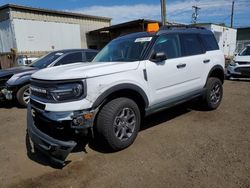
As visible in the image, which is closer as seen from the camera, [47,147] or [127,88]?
[47,147]

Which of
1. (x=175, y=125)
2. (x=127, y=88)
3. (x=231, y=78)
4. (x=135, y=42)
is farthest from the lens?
(x=231, y=78)

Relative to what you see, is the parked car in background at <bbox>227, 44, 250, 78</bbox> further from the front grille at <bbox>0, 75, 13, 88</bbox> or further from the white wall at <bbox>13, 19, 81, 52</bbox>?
the white wall at <bbox>13, 19, 81, 52</bbox>

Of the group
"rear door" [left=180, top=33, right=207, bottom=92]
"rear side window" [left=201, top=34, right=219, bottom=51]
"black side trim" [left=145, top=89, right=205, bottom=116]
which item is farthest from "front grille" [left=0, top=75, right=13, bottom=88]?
"rear side window" [left=201, top=34, right=219, bottom=51]

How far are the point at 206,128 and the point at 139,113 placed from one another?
155 centimetres

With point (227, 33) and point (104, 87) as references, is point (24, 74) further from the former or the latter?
point (227, 33)

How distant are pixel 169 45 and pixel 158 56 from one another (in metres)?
0.69

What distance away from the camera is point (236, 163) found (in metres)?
3.30

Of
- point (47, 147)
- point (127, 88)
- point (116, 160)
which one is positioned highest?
point (127, 88)

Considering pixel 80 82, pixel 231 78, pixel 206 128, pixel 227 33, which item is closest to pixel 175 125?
pixel 206 128

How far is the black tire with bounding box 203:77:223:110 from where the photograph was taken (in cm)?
549

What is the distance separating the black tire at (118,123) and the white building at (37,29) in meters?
14.0

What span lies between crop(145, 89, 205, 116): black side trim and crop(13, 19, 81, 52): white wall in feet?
45.2

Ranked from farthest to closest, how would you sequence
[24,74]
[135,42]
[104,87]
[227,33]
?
1. [227,33]
2. [24,74]
3. [135,42]
4. [104,87]

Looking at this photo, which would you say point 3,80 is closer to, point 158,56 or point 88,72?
point 88,72
